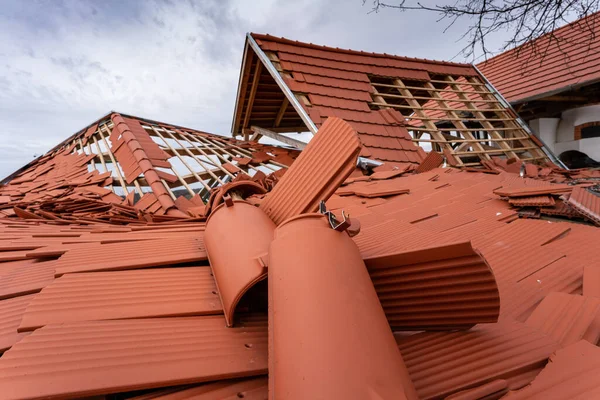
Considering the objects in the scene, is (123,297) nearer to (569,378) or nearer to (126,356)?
(126,356)

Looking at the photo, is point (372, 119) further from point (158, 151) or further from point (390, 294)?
point (390, 294)

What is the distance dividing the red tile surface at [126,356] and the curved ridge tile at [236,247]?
110 mm

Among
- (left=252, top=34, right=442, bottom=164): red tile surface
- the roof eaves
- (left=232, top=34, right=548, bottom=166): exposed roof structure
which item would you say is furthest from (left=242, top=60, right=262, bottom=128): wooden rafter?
(left=252, top=34, right=442, bottom=164): red tile surface

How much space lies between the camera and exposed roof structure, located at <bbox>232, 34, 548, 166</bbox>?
5863 mm

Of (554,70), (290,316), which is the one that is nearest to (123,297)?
(290,316)

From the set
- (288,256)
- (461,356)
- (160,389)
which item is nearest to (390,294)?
(461,356)

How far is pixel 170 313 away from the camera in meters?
0.98

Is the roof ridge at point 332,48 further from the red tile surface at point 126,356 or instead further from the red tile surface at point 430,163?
the red tile surface at point 126,356

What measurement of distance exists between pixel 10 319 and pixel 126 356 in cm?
55

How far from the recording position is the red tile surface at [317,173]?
1.47 meters

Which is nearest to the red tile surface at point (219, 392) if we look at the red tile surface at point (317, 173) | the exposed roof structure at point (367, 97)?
the red tile surface at point (317, 173)

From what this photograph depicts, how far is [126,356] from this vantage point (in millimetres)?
771

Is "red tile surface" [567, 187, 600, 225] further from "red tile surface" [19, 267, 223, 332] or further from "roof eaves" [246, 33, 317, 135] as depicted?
"roof eaves" [246, 33, 317, 135]

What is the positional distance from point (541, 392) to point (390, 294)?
1.32 feet
